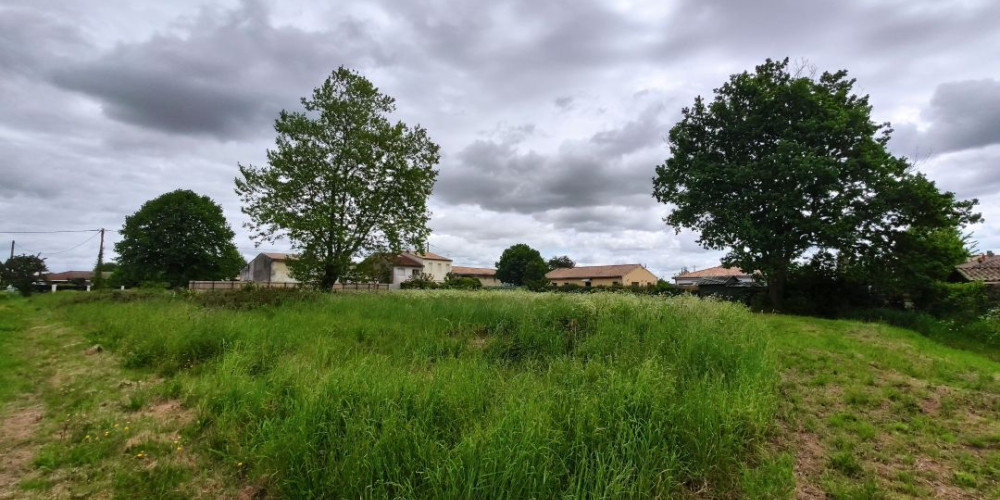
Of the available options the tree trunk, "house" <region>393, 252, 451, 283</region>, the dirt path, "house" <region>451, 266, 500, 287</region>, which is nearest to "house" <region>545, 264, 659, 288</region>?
"house" <region>451, 266, 500, 287</region>

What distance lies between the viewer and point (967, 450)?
15.0ft

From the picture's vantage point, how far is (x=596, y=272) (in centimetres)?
7019

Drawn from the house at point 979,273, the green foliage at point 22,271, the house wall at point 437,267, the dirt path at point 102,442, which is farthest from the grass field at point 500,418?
the house wall at point 437,267

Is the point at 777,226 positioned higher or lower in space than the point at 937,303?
higher

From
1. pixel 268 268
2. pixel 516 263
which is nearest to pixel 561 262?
pixel 516 263

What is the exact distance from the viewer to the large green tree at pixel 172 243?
120 feet

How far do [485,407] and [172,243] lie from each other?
141 feet

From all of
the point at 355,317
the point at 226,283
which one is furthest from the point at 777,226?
the point at 226,283

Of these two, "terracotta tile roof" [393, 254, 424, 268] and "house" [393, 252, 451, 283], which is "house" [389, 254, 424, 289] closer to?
"terracotta tile roof" [393, 254, 424, 268]

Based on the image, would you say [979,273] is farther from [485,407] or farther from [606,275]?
[606,275]

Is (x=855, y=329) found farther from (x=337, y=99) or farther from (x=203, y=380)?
(x=337, y=99)

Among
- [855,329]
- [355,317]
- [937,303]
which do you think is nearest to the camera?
[355,317]

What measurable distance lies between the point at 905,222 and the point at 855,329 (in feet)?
29.5

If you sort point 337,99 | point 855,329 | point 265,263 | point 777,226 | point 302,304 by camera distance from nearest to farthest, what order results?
point 855,329 → point 302,304 → point 777,226 → point 337,99 → point 265,263
